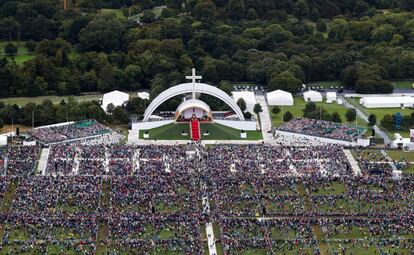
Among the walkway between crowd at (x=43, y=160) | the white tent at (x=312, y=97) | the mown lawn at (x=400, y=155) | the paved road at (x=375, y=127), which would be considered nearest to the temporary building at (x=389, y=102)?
the paved road at (x=375, y=127)

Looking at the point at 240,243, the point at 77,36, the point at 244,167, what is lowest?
the point at 240,243

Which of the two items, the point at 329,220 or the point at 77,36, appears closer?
the point at 329,220

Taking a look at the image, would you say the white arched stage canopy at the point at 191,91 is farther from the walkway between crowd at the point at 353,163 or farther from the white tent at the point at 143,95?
the walkway between crowd at the point at 353,163

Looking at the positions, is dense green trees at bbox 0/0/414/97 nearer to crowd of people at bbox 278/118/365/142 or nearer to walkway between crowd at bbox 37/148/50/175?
crowd of people at bbox 278/118/365/142

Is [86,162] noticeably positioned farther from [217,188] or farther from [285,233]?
[285,233]

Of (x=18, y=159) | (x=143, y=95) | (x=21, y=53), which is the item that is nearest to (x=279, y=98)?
(x=143, y=95)

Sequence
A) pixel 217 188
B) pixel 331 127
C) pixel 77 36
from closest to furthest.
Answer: pixel 217 188 < pixel 331 127 < pixel 77 36

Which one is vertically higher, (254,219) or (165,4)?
(165,4)

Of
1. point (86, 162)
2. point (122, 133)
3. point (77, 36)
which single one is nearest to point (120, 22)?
point (77, 36)
